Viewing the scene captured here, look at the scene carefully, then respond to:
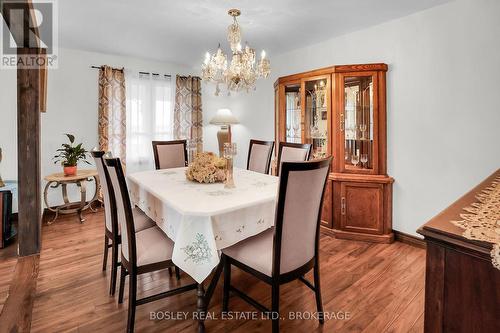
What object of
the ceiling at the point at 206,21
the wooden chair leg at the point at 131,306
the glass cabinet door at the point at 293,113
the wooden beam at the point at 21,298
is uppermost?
the ceiling at the point at 206,21

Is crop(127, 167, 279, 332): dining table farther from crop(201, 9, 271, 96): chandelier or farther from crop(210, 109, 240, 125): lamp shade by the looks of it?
crop(210, 109, 240, 125): lamp shade

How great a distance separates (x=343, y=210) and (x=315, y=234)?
154 cm

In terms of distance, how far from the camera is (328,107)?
10.5 feet

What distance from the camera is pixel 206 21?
297 centimetres

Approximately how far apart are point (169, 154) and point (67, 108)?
1.90 meters

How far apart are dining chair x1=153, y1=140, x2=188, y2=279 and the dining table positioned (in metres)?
1.00

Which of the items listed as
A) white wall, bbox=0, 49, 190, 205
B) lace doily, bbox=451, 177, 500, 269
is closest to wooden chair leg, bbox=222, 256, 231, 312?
lace doily, bbox=451, 177, 500, 269

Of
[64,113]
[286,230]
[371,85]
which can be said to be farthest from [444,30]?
[64,113]

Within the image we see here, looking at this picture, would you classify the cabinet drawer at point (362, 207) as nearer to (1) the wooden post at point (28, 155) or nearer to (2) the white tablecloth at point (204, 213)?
(2) the white tablecloth at point (204, 213)

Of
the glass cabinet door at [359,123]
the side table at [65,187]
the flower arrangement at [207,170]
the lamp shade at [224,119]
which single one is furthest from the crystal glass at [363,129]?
the side table at [65,187]

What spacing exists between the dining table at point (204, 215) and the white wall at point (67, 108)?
249cm

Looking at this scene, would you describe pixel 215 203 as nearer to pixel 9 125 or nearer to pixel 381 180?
pixel 381 180

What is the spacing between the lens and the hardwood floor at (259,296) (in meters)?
1.76

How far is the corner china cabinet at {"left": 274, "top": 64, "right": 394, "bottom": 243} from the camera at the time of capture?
303 cm
